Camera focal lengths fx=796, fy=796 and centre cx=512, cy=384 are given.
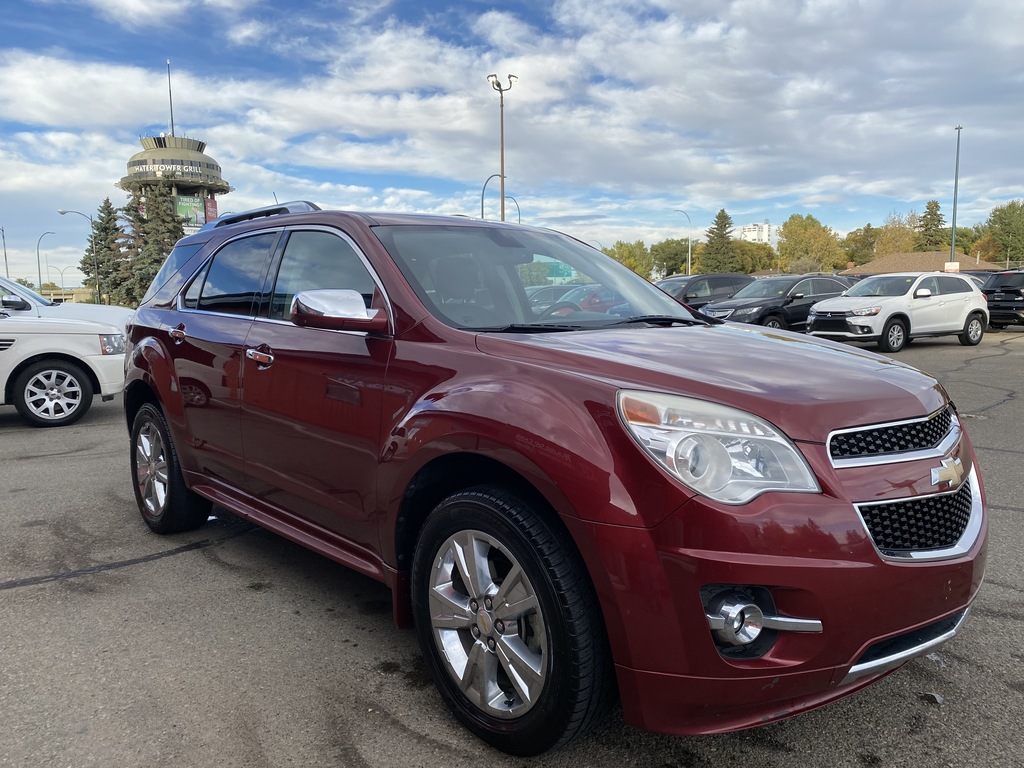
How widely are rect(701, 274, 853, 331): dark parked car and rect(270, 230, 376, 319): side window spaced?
592 inches

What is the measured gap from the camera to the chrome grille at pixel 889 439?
213cm

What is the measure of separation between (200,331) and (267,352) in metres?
0.79

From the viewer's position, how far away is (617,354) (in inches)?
98.8

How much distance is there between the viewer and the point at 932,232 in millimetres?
109562

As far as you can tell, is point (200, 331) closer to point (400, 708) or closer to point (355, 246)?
point (355, 246)

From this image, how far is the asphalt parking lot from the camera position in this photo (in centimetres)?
245

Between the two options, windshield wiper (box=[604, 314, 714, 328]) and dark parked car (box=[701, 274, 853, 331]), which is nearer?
windshield wiper (box=[604, 314, 714, 328])

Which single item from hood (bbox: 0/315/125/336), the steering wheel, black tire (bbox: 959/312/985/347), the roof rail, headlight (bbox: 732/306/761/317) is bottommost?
black tire (bbox: 959/312/985/347)

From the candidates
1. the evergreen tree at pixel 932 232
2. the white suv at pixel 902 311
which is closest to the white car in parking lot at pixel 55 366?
the white suv at pixel 902 311

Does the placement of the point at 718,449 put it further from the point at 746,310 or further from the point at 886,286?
the point at 746,310

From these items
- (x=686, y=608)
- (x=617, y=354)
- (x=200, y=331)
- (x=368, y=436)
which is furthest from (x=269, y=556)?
(x=686, y=608)

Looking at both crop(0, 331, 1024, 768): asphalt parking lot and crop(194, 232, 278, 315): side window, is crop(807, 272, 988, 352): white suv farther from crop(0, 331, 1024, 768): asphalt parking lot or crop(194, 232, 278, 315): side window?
A: crop(194, 232, 278, 315): side window

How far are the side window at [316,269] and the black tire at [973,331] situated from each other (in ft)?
56.5

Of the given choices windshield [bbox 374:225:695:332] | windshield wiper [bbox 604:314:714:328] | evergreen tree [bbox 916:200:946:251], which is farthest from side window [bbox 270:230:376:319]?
evergreen tree [bbox 916:200:946:251]
